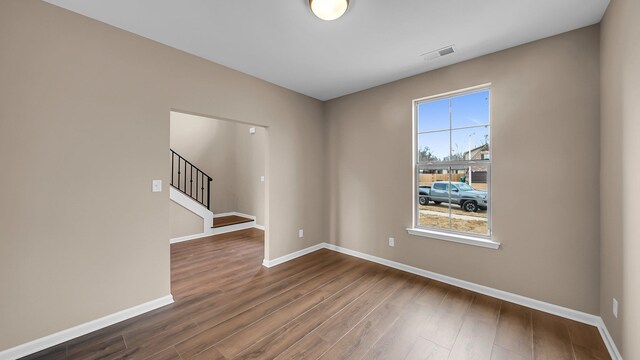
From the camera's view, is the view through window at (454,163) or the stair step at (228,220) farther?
the stair step at (228,220)

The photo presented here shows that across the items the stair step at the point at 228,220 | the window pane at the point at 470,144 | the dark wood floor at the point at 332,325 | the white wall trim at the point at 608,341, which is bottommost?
the dark wood floor at the point at 332,325

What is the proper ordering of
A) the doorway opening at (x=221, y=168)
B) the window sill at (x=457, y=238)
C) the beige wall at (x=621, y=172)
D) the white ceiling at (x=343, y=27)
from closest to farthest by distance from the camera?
the beige wall at (x=621, y=172) → the white ceiling at (x=343, y=27) → the window sill at (x=457, y=238) → the doorway opening at (x=221, y=168)

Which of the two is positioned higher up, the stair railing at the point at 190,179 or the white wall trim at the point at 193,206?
the stair railing at the point at 190,179

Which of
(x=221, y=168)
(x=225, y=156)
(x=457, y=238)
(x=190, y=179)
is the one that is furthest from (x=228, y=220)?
(x=457, y=238)

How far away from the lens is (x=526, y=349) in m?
1.85

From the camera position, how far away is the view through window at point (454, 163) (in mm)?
2773

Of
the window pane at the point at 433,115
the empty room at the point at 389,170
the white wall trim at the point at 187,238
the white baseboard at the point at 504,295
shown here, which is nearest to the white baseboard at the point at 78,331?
the empty room at the point at 389,170

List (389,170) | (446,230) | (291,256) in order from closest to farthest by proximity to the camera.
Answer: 1. (446,230)
2. (389,170)
3. (291,256)

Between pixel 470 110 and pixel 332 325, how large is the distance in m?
2.85

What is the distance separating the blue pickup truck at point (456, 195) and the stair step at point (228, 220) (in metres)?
4.25

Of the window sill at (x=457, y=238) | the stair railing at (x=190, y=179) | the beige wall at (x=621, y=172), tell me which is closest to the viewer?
the beige wall at (x=621, y=172)

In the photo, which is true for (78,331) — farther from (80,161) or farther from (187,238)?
(187,238)

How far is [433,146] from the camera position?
3.18 meters

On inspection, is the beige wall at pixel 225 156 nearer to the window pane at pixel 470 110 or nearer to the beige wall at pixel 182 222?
the beige wall at pixel 182 222
